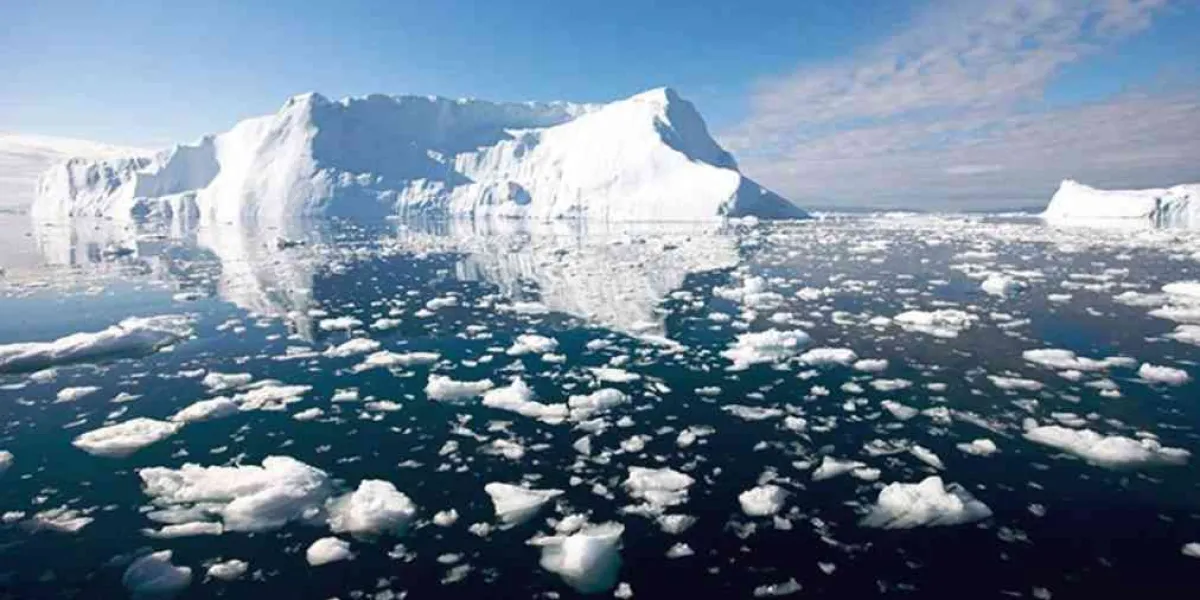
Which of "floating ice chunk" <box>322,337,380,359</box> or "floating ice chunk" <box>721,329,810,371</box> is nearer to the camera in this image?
"floating ice chunk" <box>721,329,810,371</box>

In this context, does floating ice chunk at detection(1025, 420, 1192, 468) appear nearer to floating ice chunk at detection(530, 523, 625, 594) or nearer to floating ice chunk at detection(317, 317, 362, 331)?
floating ice chunk at detection(530, 523, 625, 594)

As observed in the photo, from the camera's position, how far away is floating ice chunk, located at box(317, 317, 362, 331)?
13.6 metres

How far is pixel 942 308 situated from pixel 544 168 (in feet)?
242

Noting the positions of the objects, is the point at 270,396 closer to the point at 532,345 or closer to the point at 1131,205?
the point at 532,345

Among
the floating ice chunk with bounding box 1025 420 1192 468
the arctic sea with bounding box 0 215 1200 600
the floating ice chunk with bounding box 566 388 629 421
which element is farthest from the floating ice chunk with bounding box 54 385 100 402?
the floating ice chunk with bounding box 1025 420 1192 468

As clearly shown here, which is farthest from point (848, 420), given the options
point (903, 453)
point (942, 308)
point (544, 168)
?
point (544, 168)

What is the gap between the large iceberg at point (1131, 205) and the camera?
55219 millimetres

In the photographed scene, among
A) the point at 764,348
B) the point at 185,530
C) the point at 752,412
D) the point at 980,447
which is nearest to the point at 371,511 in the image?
the point at 185,530

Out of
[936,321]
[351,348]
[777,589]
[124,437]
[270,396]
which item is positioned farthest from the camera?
[936,321]

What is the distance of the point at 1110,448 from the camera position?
6574mm

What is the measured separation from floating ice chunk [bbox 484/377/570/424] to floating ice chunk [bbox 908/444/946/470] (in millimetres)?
3807

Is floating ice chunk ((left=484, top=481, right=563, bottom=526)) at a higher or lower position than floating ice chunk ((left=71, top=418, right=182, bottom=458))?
lower

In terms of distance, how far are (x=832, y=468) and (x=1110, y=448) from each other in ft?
9.19

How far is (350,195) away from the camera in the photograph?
82125mm
